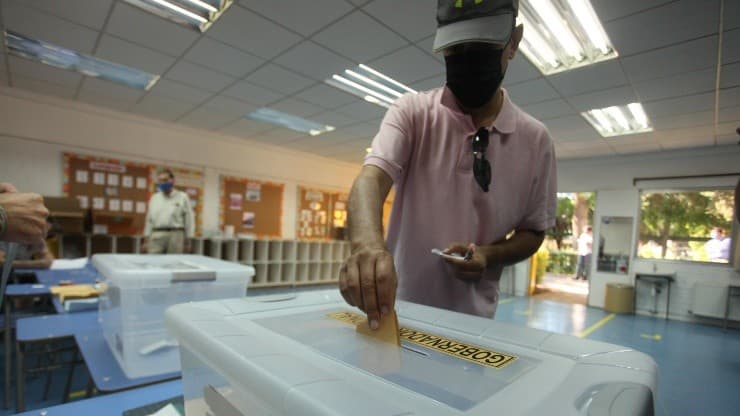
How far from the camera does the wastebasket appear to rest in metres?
5.77

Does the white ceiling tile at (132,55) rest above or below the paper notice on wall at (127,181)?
above

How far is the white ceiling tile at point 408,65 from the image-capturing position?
9.64 ft

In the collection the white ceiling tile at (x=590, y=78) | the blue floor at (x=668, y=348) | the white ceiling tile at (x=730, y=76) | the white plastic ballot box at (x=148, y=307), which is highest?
the white ceiling tile at (x=730, y=76)

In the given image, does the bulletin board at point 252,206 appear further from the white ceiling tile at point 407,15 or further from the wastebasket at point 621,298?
the wastebasket at point 621,298

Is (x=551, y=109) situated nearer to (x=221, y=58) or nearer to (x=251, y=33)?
(x=251, y=33)

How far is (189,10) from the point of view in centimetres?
261

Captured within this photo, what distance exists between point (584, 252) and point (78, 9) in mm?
9792

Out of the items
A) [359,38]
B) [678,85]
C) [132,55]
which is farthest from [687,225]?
[132,55]

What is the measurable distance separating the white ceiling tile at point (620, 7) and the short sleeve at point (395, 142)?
7.12 feet

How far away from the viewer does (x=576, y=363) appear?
0.45m

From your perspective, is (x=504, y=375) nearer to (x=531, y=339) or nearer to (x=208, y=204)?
(x=531, y=339)

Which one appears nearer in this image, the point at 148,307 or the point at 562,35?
the point at 148,307

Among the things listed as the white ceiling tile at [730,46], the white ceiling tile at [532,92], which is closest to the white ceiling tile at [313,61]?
the white ceiling tile at [532,92]

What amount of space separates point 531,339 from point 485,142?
0.46 m
